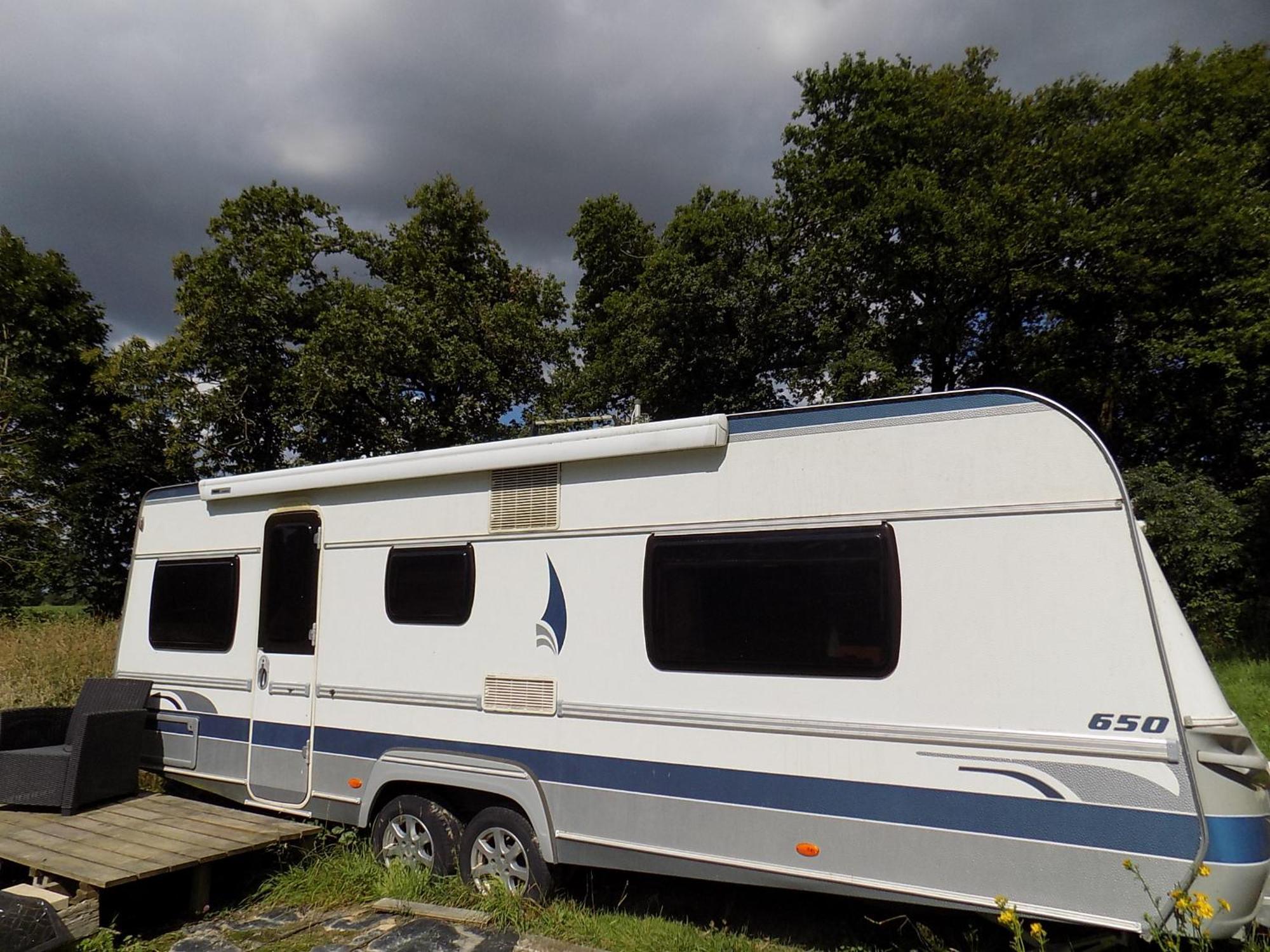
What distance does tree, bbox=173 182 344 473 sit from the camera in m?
15.1

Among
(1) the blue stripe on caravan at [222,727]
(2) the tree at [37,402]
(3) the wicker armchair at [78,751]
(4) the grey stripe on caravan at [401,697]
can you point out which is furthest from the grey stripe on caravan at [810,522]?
(2) the tree at [37,402]

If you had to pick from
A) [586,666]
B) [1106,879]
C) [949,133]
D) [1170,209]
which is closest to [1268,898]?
[1106,879]

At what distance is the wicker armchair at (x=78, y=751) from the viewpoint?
538 centimetres

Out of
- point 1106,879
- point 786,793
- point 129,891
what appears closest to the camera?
point 1106,879

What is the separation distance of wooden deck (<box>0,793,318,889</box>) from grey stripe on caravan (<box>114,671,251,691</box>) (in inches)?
32.1

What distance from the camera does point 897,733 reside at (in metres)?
3.38

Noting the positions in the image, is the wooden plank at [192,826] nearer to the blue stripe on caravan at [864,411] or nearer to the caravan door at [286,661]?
the caravan door at [286,661]

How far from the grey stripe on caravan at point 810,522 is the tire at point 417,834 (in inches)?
63.7

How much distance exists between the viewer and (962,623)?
10.9ft

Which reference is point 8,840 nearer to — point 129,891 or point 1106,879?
point 129,891

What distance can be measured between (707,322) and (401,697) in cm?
1107

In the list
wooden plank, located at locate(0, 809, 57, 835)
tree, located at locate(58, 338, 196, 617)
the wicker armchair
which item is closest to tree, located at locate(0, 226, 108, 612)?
tree, located at locate(58, 338, 196, 617)

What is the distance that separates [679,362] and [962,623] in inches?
464

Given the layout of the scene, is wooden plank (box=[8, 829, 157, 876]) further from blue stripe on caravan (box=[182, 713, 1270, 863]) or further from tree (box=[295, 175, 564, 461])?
tree (box=[295, 175, 564, 461])
